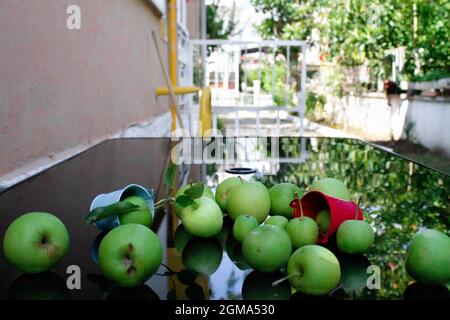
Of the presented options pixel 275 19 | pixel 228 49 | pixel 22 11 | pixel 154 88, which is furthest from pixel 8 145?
pixel 275 19

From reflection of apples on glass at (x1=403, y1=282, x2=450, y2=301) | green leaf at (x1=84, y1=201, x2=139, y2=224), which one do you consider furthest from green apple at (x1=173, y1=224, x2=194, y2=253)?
reflection of apples on glass at (x1=403, y1=282, x2=450, y2=301)

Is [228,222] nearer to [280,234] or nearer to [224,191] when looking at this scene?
[224,191]

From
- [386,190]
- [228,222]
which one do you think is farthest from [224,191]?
[386,190]

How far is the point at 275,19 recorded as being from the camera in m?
14.2

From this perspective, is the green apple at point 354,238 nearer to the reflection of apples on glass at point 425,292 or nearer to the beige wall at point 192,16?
the reflection of apples on glass at point 425,292

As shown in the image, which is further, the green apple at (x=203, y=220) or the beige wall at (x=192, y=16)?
the beige wall at (x=192, y=16)

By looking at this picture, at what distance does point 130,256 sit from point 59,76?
1.42 metres

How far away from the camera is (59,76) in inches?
76.0

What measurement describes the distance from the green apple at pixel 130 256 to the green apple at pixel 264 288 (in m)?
0.13

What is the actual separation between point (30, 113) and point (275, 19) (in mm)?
13254

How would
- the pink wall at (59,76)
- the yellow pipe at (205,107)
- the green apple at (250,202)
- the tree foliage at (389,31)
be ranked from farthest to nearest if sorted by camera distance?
the tree foliage at (389,31) → the yellow pipe at (205,107) → the pink wall at (59,76) → the green apple at (250,202)

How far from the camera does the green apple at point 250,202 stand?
0.96 m

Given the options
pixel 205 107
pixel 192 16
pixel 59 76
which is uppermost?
pixel 192 16

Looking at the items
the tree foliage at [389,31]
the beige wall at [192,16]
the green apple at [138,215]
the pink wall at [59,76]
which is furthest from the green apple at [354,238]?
the beige wall at [192,16]
